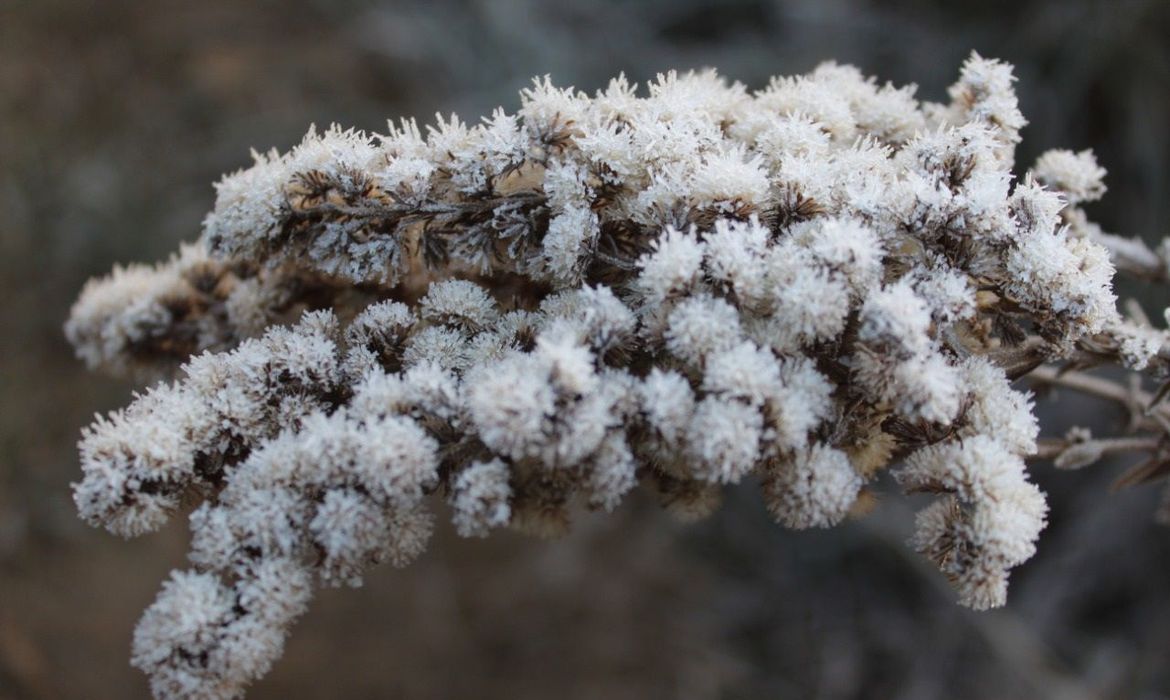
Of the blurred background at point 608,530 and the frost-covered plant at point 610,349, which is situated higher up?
the blurred background at point 608,530

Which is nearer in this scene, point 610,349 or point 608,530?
point 610,349

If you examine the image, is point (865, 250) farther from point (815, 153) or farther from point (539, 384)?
point (539, 384)

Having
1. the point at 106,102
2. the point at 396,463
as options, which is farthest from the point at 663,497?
the point at 106,102

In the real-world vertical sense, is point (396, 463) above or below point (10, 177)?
below

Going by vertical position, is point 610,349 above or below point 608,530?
below

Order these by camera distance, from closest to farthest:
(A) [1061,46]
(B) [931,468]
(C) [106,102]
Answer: (B) [931,468], (A) [1061,46], (C) [106,102]

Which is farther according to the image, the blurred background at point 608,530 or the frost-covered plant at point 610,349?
the blurred background at point 608,530
